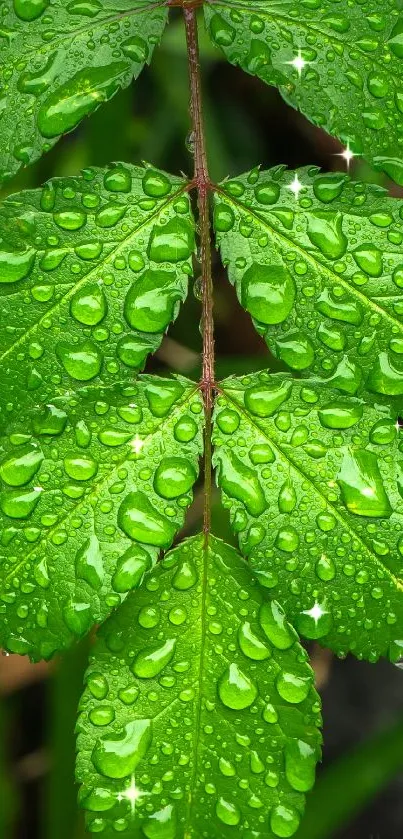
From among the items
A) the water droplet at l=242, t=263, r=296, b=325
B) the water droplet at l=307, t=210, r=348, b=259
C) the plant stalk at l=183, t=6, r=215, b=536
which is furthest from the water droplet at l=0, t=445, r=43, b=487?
the water droplet at l=307, t=210, r=348, b=259

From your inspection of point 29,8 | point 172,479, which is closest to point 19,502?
point 172,479

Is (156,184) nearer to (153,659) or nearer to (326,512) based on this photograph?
(326,512)

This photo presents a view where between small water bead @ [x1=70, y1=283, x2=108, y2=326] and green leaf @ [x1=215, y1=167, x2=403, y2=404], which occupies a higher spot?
green leaf @ [x1=215, y1=167, x2=403, y2=404]

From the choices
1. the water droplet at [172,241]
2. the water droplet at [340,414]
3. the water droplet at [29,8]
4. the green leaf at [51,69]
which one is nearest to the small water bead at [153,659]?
the water droplet at [340,414]

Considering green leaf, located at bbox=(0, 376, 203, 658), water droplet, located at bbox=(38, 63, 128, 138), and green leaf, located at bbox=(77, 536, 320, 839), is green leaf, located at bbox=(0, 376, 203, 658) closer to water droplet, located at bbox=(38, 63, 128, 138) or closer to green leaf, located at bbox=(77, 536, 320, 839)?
green leaf, located at bbox=(77, 536, 320, 839)

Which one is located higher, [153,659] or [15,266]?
[15,266]

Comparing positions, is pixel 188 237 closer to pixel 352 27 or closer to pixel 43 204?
pixel 43 204

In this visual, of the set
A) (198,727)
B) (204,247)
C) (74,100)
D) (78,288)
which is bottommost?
(198,727)
